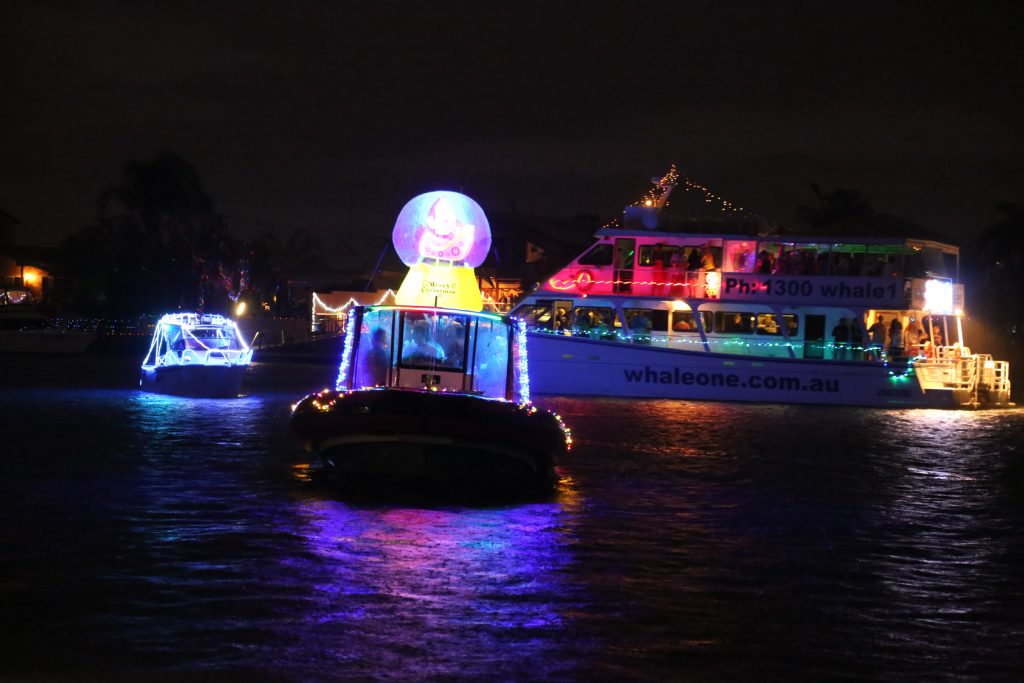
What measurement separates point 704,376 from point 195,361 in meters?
13.8

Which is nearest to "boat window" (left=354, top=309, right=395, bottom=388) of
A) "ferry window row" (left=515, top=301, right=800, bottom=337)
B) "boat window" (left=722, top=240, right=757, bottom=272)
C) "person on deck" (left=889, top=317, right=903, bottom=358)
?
"ferry window row" (left=515, top=301, right=800, bottom=337)

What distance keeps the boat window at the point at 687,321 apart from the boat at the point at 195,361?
39.2 ft

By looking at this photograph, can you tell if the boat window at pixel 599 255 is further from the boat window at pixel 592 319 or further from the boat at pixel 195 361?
the boat at pixel 195 361

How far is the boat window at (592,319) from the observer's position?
3609 cm

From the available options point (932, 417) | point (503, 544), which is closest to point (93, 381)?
point (932, 417)

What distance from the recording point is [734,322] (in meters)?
35.9

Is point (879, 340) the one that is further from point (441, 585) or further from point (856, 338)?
point (441, 585)

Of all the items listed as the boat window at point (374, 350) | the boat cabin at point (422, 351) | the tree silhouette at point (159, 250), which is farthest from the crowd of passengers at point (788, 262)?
the tree silhouette at point (159, 250)

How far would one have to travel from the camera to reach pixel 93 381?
130ft

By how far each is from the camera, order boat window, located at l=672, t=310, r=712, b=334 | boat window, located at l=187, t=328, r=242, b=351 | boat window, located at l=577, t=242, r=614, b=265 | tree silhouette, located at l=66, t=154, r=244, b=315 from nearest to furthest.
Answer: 1. boat window, located at l=187, t=328, r=242, b=351
2. boat window, located at l=672, t=310, r=712, b=334
3. boat window, located at l=577, t=242, r=614, b=265
4. tree silhouette, located at l=66, t=154, r=244, b=315

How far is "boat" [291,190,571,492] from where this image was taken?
15.8m

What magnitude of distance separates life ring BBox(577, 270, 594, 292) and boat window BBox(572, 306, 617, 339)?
548mm

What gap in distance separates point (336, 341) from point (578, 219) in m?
22.7

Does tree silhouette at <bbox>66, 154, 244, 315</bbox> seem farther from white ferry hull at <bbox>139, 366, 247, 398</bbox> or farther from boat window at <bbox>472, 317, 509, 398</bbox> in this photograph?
boat window at <bbox>472, 317, 509, 398</bbox>
